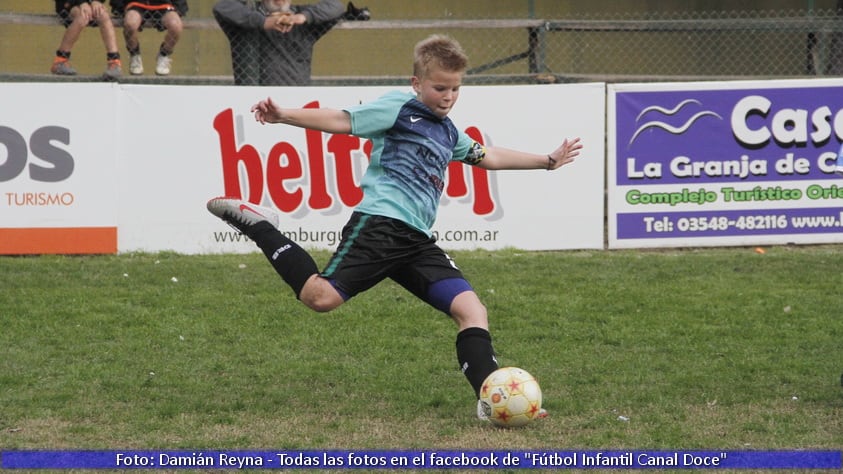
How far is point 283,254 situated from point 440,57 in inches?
48.4

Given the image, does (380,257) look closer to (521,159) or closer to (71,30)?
(521,159)

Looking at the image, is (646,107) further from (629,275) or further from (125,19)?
(125,19)

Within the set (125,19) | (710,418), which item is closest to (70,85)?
(125,19)


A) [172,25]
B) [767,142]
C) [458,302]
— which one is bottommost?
[458,302]

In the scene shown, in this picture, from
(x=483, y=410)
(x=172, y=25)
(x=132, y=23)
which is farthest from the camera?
(x=172, y=25)

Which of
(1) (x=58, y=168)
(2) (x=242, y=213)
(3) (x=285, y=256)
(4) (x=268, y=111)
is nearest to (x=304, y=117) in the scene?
(4) (x=268, y=111)

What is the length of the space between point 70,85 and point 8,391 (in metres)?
5.01

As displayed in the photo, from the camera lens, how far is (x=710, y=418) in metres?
5.91

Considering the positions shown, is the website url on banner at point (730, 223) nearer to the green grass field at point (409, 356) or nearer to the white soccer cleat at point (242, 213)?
the green grass field at point (409, 356)

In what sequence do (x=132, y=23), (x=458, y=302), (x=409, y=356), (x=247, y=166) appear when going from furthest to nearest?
1. (x=132, y=23)
2. (x=247, y=166)
3. (x=409, y=356)
4. (x=458, y=302)

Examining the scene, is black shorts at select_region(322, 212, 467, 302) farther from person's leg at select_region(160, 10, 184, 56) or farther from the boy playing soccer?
person's leg at select_region(160, 10, 184, 56)

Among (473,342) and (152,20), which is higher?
(152,20)

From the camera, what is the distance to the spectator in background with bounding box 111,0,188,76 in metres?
12.3

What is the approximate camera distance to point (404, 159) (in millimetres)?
5914
